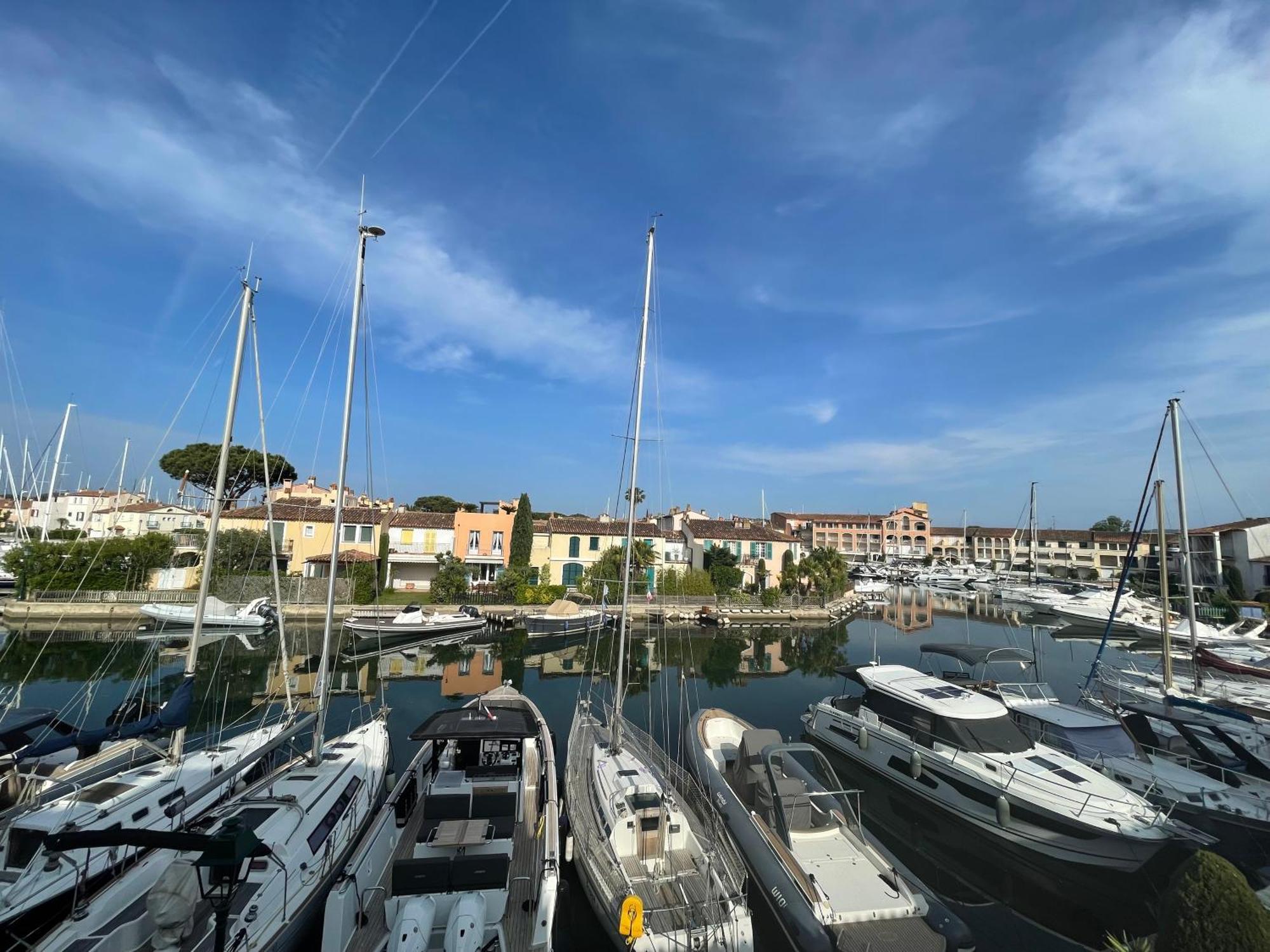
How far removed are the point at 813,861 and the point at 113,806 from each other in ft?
37.5

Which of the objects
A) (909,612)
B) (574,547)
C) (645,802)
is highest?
(574,547)

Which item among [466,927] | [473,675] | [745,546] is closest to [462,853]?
[466,927]

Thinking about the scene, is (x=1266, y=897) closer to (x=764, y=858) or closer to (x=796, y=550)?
(x=764, y=858)

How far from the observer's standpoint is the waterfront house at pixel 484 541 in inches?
1969

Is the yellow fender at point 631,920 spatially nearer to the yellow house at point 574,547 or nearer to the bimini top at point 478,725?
the bimini top at point 478,725

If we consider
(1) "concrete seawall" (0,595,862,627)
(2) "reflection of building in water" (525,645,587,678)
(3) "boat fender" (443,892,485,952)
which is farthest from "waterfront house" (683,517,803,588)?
(3) "boat fender" (443,892,485,952)

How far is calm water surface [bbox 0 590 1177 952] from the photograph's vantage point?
10.9 meters

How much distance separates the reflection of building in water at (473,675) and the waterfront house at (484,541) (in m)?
17.1

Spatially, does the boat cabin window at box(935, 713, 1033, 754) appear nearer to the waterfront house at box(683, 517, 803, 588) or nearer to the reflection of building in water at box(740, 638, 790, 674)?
the reflection of building in water at box(740, 638, 790, 674)

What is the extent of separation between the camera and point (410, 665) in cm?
3019

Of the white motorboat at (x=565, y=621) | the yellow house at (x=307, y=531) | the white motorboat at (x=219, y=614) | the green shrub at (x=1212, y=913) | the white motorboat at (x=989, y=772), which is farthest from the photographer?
the yellow house at (x=307, y=531)

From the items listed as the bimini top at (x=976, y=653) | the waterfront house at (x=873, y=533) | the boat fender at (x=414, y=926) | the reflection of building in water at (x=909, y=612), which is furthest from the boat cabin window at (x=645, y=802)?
the waterfront house at (x=873, y=533)

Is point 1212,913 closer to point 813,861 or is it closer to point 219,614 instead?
point 813,861

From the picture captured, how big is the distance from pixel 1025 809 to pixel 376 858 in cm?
1254
